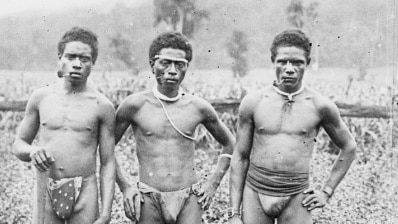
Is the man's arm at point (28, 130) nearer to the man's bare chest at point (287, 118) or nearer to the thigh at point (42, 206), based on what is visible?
the thigh at point (42, 206)

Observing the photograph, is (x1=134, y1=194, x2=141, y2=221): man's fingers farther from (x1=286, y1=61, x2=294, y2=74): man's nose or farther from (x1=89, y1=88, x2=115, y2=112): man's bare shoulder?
(x1=286, y1=61, x2=294, y2=74): man's nose

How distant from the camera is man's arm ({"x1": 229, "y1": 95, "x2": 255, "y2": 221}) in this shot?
3.55 meters

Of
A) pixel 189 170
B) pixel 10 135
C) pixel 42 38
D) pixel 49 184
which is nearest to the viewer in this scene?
pixel 49 184

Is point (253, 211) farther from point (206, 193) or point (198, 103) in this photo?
point (198, 103)

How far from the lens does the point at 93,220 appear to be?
3.46 m

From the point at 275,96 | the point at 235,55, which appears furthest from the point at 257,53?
the point at 275,96

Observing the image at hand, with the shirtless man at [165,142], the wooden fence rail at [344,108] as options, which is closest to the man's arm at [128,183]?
the shirtless man at [165,142]

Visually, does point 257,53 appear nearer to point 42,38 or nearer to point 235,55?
point 235,55

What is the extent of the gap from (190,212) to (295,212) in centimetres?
69

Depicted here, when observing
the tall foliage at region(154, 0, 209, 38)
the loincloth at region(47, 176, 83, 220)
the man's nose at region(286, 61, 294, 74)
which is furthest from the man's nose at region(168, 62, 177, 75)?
the tall foliage at region(154, 0, 209, 38)

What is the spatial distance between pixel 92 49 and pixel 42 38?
655cm

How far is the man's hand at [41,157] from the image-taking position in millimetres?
3254

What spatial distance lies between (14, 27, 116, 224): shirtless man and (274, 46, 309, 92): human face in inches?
45.0

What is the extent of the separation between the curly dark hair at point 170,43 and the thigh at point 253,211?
3.33 ft
